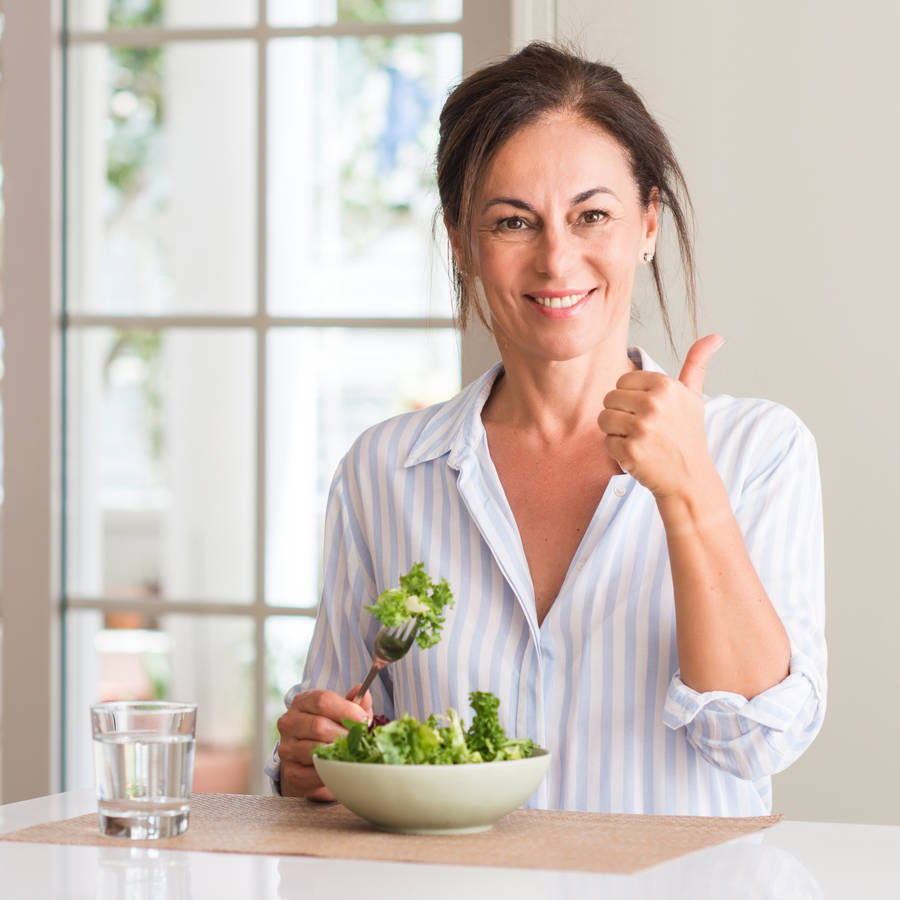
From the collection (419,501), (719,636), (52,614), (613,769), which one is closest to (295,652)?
(52,614)

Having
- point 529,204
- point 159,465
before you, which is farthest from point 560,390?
point 159,465

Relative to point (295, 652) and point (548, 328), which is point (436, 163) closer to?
point (548, 328)

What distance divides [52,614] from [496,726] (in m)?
1.74

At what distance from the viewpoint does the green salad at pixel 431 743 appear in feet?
3.57

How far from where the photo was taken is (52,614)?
8.73 ft

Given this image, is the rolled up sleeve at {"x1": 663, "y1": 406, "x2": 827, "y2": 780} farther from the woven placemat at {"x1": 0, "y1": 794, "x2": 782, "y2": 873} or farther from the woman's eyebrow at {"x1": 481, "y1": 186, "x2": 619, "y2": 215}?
the woman's eyebrow at {"x1": 481, "y1": 186, "x2": 619, "y2": 215}

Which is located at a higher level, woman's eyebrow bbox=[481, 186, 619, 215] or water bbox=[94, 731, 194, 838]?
woman's eyebrow bbox=[481, 186, 619, 215]

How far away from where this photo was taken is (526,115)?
64.9 inches

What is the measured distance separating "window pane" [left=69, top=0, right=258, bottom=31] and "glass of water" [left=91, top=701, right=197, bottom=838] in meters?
1.89

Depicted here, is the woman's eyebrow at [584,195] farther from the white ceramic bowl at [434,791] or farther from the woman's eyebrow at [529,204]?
the white ceramic bowl at [434,791]

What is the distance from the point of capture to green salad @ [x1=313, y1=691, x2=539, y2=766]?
109 centimetres

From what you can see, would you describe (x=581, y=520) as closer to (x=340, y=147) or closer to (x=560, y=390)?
(x=560, y=390)

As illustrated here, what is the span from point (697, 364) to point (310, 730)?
53 centimetres

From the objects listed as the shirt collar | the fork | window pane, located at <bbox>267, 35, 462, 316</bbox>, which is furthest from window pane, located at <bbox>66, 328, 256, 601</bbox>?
the fork
